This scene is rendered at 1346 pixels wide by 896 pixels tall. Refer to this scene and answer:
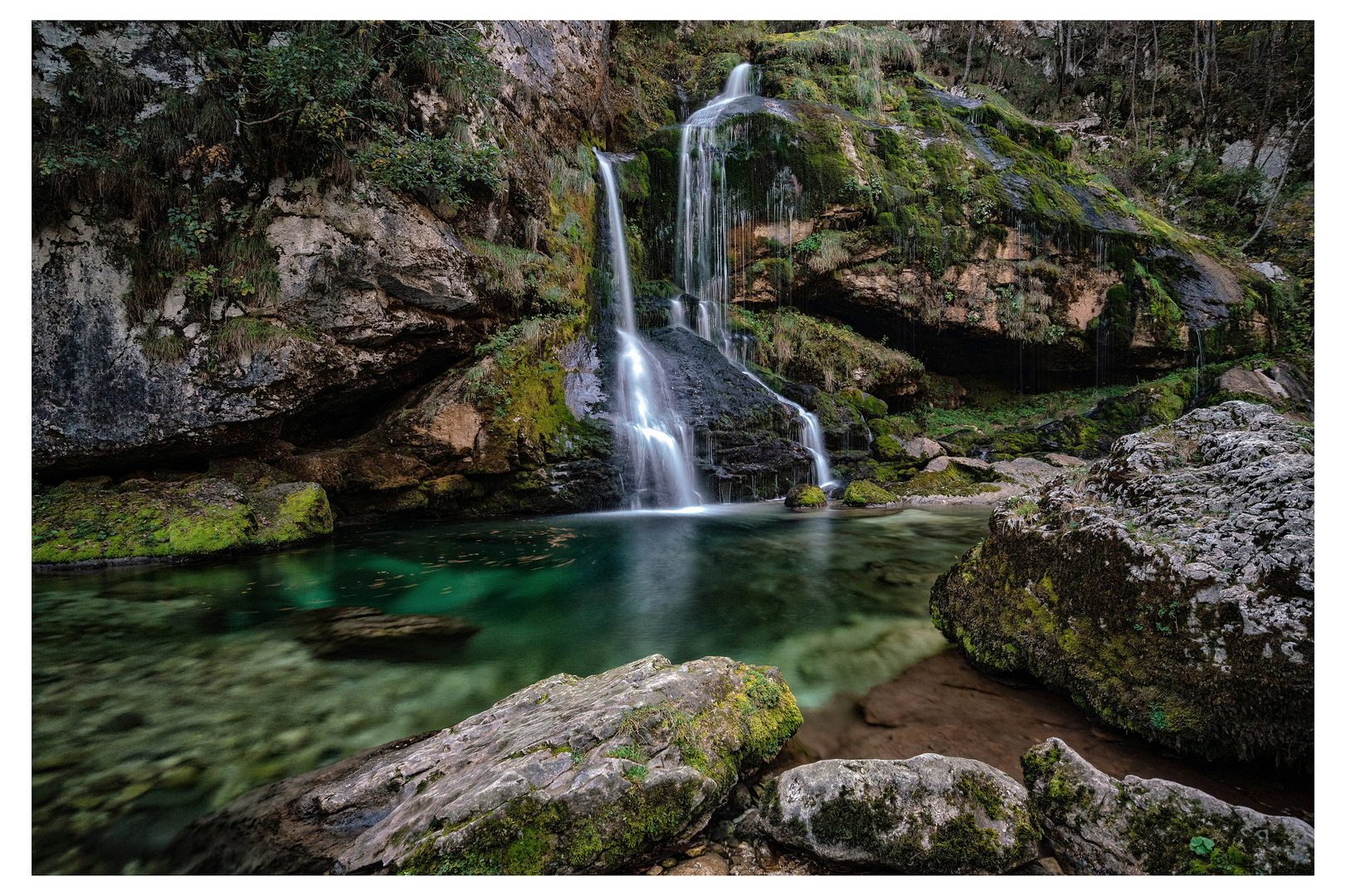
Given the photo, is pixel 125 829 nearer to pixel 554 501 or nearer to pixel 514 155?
pixel 554 501

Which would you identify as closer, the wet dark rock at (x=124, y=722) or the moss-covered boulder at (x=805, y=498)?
the wet dark rock at (x=124, y=722)

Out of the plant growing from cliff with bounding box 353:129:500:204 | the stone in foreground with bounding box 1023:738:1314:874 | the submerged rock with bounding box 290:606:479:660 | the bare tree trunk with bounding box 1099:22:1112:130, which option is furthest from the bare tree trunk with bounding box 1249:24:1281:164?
the submerged rock with bounding box 290:606:479:660

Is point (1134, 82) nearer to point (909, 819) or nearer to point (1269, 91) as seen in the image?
point (1269, 91)

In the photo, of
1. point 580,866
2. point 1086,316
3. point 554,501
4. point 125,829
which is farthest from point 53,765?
point 1086,316

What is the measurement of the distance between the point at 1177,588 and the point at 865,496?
328 inches

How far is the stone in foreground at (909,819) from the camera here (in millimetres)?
1790

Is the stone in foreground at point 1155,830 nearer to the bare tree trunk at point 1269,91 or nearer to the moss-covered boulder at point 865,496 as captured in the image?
the moss-covered boulder at point 865,496

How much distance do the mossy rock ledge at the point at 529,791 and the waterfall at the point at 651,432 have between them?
25.2ft

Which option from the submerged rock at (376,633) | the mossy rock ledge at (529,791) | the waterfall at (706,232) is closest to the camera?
the mossy rock ledge at (529,791)

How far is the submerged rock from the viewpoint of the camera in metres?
3.88

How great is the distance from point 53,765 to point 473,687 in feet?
6.43

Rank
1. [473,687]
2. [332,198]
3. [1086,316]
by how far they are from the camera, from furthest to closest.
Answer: [1086,316] → [332,198] → [473,687]

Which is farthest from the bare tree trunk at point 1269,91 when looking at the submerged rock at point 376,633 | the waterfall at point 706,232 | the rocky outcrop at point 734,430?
Answer: the submerged rock at point 376,633

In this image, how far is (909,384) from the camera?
15.2m
